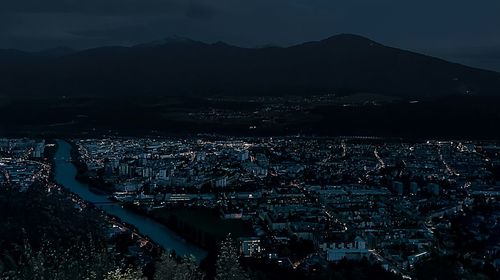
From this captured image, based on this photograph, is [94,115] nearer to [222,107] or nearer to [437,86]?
[222,107]

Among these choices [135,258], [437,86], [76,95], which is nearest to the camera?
[135,258]

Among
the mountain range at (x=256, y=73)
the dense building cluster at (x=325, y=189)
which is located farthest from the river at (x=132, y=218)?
the mountain range at (x=256, y=73)

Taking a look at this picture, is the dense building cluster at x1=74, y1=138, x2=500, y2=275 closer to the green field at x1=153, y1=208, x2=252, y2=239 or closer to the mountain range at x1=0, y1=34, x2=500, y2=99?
the green field at x1=153, y1=208, x2=252, y2=239

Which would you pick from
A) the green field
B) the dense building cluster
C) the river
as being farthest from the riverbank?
the dense building cluster

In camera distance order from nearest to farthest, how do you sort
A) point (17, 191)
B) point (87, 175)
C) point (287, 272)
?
1. point (287, 272)
2. point (17, 191)
3. point (87, 175)

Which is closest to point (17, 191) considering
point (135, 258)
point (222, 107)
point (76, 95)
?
point (135, 258)

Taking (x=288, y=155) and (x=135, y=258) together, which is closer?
(x=135, y=258)
